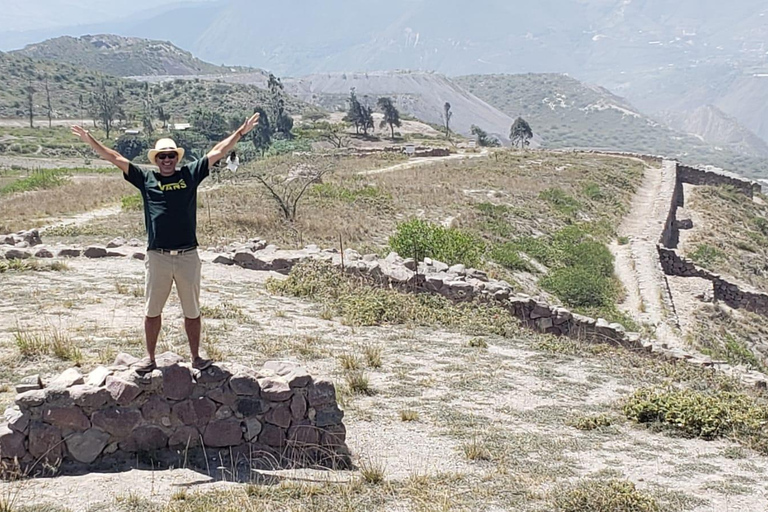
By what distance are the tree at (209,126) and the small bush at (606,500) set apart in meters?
63.7

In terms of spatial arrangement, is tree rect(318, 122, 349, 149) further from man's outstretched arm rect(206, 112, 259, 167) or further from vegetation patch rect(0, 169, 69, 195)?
man's outstretched arm rect(206, 112, 259, 167)

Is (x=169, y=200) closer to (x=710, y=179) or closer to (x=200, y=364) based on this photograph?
(x=200, y=364)

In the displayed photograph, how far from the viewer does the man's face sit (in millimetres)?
5988

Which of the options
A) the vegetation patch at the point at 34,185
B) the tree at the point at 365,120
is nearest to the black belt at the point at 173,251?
the vegetation patch at the point at 34,185

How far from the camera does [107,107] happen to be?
85.6 meters

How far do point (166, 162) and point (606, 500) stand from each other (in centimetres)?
413

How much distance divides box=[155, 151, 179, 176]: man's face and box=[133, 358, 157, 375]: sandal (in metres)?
1.47

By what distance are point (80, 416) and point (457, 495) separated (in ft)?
9.24

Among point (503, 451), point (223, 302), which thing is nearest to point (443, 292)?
point (223, 302)

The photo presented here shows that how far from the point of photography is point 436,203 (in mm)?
26578

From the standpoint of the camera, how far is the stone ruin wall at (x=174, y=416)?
555 centimetres

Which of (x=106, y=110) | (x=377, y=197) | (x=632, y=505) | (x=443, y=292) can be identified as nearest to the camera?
(x=632, y=505)

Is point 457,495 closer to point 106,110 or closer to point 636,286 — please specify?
point 636,286

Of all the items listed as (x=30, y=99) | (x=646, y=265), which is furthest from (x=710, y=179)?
(x=30, y=99)
